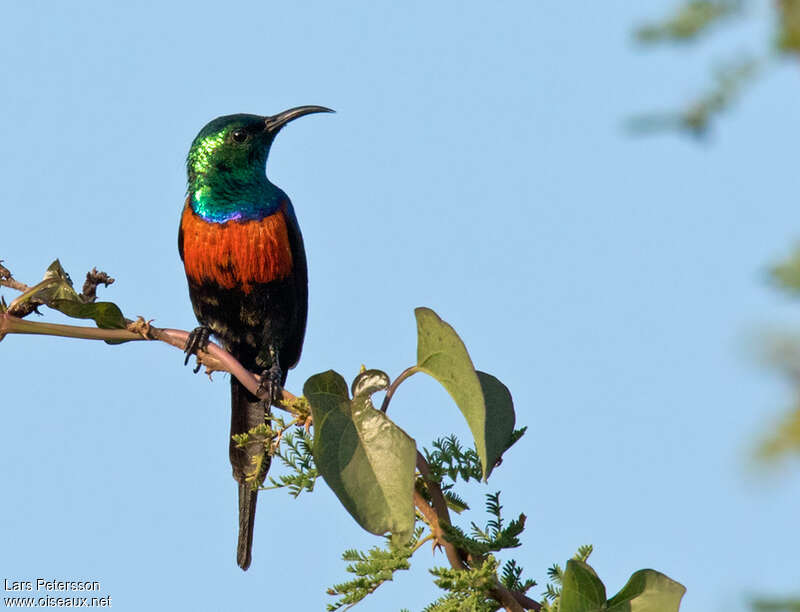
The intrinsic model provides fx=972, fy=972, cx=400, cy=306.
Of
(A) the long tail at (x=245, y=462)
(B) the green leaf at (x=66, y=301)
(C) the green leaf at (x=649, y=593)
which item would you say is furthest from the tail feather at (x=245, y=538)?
(C) the green leaf at (x=649, y=593)

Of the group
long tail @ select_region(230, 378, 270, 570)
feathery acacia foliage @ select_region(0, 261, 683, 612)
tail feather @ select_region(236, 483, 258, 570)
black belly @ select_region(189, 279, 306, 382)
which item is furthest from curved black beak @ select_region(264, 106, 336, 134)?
feathery acacia foliage @ select_region(0, 261, 683, 612)

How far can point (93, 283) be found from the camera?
235cm

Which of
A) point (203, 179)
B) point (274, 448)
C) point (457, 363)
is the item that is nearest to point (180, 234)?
point (203, 179)

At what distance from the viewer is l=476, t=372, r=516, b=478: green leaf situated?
1.79m

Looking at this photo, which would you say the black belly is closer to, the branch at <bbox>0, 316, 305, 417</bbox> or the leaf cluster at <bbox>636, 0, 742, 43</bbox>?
the branch at <bbox>0, 316, 305, 417</bbox>

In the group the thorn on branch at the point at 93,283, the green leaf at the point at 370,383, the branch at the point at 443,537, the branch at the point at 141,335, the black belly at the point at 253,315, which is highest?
the black belly at the point at 253,315

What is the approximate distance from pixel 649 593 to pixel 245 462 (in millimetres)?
2971

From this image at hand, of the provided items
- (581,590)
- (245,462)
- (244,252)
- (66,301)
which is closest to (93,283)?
(66,301)

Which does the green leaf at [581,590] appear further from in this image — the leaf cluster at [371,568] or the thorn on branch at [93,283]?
the thorn on branch at [93,283]

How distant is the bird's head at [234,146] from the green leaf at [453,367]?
131 inches

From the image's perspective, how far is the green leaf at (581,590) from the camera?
137 centimetres

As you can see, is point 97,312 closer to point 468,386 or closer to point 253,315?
point 468,386

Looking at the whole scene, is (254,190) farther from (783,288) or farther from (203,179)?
(783,288)

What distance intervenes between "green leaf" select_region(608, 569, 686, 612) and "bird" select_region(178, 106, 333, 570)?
3110 millimetres
